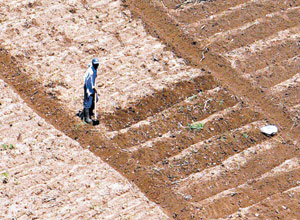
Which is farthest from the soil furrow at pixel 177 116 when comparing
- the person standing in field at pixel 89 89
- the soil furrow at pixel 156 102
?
the person standing in field at pixel 89 89

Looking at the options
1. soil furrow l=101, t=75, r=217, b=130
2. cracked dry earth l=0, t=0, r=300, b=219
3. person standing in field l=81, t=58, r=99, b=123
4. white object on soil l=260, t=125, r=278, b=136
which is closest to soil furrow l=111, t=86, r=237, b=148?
cracked dry earth l=0, t=0, r=300, b=219

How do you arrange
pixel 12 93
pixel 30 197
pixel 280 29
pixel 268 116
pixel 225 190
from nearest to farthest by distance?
1. pixel 30 197
2. pixel 225 190
3. pixel 12 93
4. pixel 268 116
5. pixel 280 29

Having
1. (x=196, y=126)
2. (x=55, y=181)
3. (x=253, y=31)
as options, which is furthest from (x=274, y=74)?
(x=55, y=181)

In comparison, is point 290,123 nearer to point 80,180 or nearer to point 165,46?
point 165,46

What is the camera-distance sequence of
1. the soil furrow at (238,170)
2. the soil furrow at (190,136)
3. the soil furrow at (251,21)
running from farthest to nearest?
the soil furrow at (251,21)
the soil furrow at (190,136)
the soil furrow at (238,170)

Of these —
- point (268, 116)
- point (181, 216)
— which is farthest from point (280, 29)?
point (181, 216)

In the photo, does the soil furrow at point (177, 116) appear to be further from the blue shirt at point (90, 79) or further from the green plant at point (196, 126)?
the blue shirt at point (90, 79)

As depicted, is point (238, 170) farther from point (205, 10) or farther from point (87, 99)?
point (205, 10)
